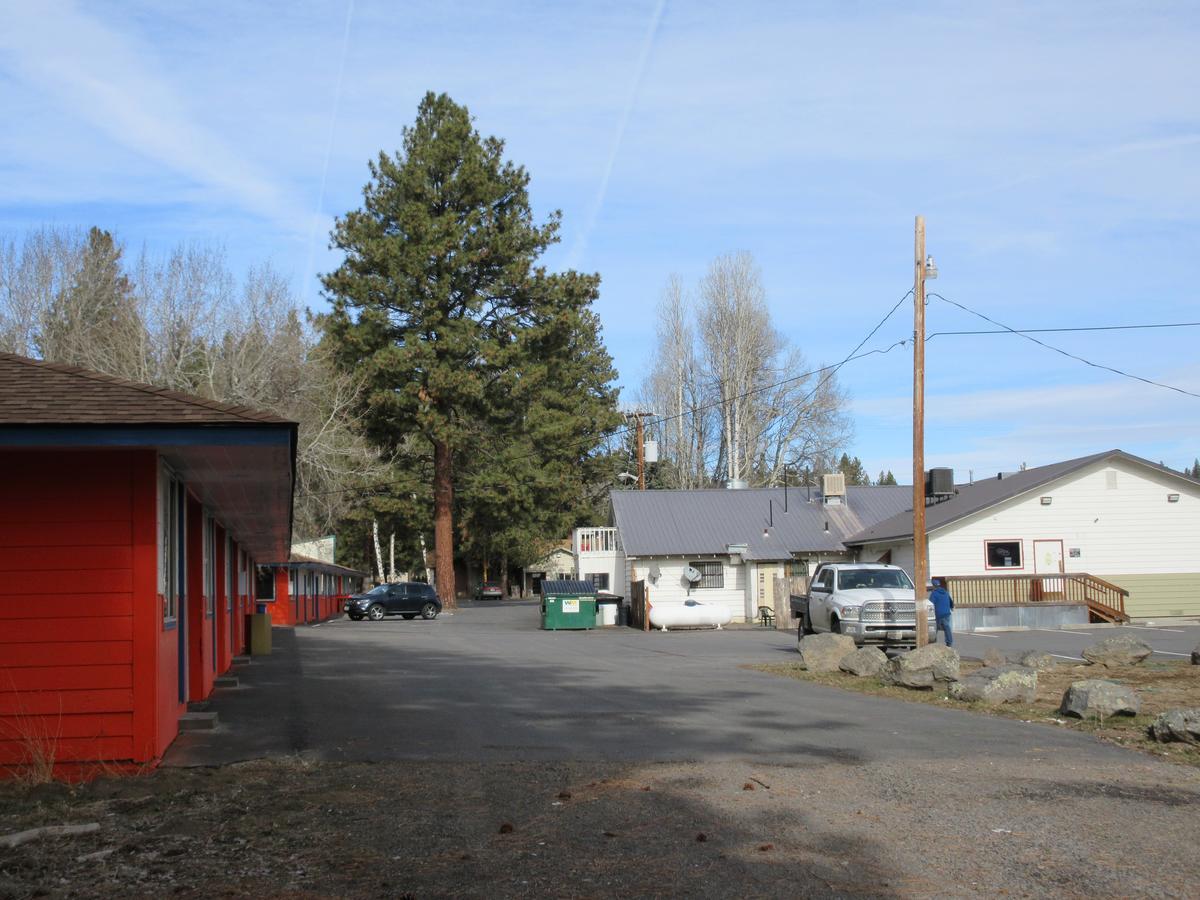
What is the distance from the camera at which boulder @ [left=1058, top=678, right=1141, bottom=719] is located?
13.0 m

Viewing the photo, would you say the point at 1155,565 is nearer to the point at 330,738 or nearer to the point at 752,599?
the point at 752,599

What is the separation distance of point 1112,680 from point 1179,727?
6.61 meters

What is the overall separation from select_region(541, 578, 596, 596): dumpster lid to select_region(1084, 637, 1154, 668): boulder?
22131 mm

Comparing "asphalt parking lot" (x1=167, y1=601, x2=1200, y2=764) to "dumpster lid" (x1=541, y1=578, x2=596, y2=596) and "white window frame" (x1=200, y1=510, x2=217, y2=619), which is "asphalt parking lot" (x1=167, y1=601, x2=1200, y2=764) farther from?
"dumpster lid" (x1=541, y1=578, x2=596, y2=596)

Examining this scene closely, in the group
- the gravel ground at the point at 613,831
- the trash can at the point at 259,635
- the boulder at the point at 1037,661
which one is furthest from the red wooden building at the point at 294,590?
the gravel ground at the point at 613,831

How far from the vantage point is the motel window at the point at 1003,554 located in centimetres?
3838

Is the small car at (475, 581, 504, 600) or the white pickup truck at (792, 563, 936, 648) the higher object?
the white pickup truck at (792, 563, 936, 648)

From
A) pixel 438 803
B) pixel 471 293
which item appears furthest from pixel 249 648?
pixel 471 293

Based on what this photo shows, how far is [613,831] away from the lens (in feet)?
23.9

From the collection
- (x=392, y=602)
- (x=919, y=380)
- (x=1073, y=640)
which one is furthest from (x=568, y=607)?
(x=919, y=380)

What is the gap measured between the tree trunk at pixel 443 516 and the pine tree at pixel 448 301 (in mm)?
57

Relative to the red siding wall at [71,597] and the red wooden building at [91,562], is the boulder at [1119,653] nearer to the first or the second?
the red wooden building at [91,562]

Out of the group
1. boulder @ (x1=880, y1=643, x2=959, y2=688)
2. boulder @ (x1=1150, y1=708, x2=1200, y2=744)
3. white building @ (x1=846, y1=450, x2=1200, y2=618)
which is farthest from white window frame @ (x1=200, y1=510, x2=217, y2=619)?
white building @ (x1=846, y1=450, x2=1200, y2=618)

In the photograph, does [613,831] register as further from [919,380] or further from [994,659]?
[919,380]
